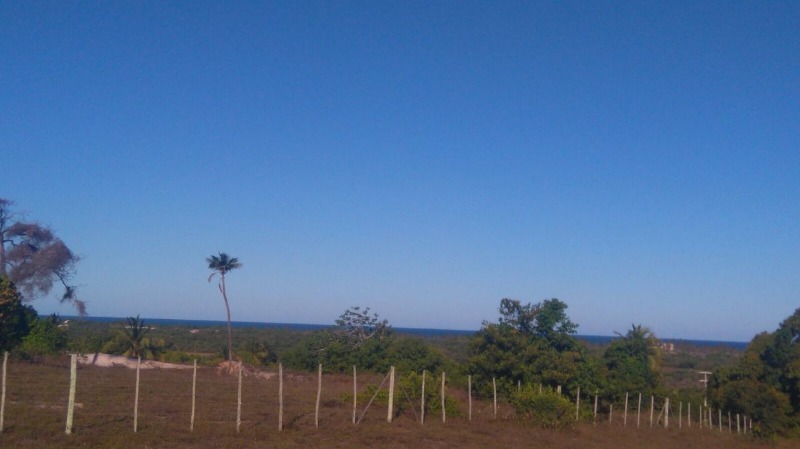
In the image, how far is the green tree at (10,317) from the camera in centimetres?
3228

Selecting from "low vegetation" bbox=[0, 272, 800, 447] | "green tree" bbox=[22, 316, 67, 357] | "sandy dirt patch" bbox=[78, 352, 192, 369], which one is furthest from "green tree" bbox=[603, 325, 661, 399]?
"green tree" bbox=[22, 316, 67, 357]

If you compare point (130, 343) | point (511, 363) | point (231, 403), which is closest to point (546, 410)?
point (511, 363)

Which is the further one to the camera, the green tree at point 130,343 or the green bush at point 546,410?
the green tree at point 130,343

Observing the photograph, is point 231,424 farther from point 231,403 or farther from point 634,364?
point 634,364

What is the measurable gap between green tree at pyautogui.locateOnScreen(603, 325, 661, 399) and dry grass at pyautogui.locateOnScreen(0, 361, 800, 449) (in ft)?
11.1

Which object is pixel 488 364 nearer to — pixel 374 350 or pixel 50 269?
pixel 374 350

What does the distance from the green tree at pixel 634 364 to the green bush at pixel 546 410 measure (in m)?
7.30

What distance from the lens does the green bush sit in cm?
2402

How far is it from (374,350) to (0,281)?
19.5 metres

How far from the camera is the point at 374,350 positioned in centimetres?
4091

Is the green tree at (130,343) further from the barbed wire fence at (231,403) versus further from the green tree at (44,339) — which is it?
the barbed wire fence at (231,403)

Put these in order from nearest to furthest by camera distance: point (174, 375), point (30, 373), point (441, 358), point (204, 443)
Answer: point (204, 443) → point (30, 373) → point (174, 375) → point (441, 358)

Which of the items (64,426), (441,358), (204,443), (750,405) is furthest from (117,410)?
(750,405)

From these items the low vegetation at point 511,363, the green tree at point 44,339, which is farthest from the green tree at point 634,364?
the green tree at point 44,339
